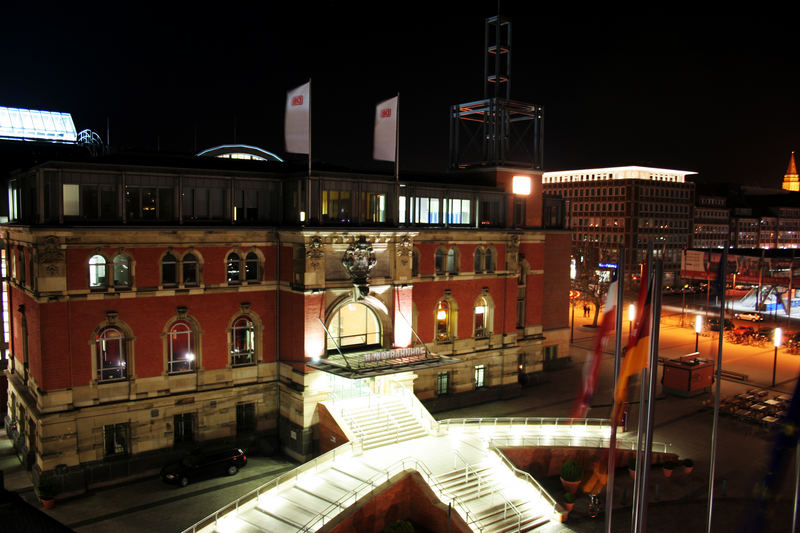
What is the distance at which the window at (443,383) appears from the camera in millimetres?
44500

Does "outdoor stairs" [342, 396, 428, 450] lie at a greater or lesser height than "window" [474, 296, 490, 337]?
lesser

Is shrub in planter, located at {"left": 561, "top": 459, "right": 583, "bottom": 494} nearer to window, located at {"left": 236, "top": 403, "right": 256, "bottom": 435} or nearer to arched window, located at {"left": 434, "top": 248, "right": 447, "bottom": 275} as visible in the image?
arched window, located at {"left": 434, "top": 248, "right": 447, "bottom": 275}

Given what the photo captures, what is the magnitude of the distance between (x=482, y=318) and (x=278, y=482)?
23141mm

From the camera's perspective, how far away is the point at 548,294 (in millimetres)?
55562

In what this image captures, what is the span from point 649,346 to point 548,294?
36740 millimetres

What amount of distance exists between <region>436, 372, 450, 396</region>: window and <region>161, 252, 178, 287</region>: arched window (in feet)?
64.3

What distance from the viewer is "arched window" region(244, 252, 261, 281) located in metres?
37.1

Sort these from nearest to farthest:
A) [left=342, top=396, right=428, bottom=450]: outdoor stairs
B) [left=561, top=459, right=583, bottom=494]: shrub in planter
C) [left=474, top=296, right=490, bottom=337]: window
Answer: [left=561, top=459, right=583, bottom=494]: shrub in planter < [left=342, top=396, right=428, bottom=450]: outdoor stairs < [left=474, top=296, right=490, bottom=337]: window

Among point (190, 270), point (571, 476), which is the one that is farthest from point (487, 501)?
point (190, 270)

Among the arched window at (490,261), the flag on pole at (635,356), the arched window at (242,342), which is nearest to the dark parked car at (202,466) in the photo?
the arched window at (242,342)

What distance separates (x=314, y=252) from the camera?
1410 inches

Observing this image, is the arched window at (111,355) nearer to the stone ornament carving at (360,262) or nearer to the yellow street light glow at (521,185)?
the stone ornament carving at (360,262)

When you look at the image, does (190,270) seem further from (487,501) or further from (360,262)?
(487,501)

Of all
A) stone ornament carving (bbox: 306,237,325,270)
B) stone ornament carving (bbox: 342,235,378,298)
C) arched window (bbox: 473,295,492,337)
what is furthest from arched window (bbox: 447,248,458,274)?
stone ornament carving (bbox: 306,237,325,270)
